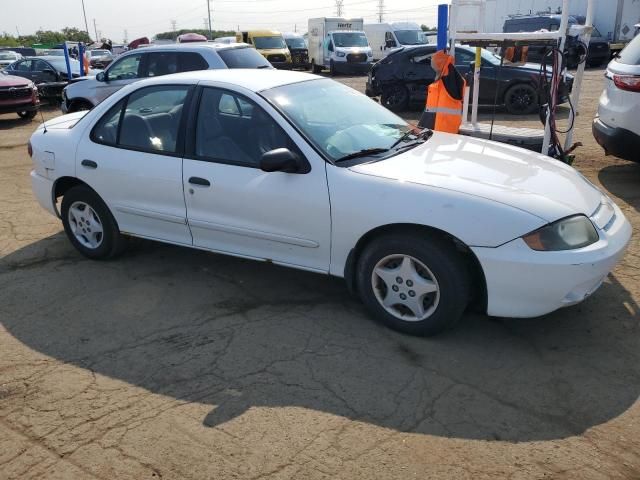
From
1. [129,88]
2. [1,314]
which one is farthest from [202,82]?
[1,314]

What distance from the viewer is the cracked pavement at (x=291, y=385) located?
2.72 m

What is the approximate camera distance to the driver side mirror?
3699mm

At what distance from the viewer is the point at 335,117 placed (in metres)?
4.23

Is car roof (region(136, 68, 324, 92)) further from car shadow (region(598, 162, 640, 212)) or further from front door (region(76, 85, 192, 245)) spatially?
car shadow (region(598, 162, 640, 212))

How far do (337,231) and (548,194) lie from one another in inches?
51.3

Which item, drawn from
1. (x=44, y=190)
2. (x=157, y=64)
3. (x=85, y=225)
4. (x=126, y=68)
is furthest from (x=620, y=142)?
(x=126, y=68)

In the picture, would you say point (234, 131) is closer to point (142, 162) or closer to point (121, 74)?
point (142, 162)

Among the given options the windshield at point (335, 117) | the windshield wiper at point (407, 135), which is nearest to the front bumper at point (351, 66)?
the windshield at point (335, 117)

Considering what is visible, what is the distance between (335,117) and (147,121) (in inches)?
59.0

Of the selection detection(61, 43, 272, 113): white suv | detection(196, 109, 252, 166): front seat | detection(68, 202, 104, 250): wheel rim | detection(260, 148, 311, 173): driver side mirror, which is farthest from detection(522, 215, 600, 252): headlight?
detection(61, 43, 272, 113): white suv

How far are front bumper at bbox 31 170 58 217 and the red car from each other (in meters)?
9.78

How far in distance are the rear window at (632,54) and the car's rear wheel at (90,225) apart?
5.66m

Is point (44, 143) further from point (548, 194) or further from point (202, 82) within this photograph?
point (548, 194)

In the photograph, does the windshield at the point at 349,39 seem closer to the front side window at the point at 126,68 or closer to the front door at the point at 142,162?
the front side window at the point at 126,68
